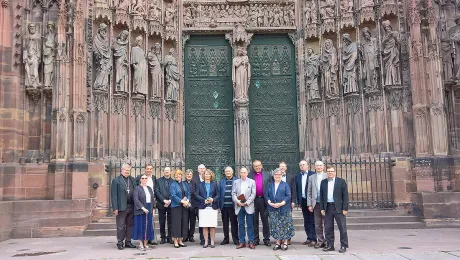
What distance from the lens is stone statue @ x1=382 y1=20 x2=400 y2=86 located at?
14.1 metres

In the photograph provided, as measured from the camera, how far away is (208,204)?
31.1ft

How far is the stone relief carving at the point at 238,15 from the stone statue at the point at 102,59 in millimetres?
3610

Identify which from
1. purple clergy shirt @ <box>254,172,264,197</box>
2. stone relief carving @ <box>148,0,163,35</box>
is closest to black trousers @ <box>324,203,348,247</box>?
purple clergy shirt @ <box>254,172,264,197</box>

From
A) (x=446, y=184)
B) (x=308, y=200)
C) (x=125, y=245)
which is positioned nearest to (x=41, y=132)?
(x=125, y=245)

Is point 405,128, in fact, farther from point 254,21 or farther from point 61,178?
point 61,178

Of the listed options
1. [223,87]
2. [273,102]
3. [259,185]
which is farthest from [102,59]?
[259,185]

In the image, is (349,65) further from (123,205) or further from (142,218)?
(123,205)

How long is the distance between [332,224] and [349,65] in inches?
305

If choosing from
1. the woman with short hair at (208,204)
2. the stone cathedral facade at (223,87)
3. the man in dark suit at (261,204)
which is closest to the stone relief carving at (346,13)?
the stone cathedral facade at (223,87)

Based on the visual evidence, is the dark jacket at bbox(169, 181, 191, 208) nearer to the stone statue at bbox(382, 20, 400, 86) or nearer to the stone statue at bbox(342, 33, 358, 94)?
the stone statue at bbox(342, 33, 358, 94)

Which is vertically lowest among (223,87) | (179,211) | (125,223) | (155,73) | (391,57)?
(125,223)

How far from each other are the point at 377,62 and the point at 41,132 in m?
11.0

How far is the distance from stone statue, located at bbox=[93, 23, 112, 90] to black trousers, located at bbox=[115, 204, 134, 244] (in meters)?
5.66

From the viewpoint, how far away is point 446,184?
12680mm
